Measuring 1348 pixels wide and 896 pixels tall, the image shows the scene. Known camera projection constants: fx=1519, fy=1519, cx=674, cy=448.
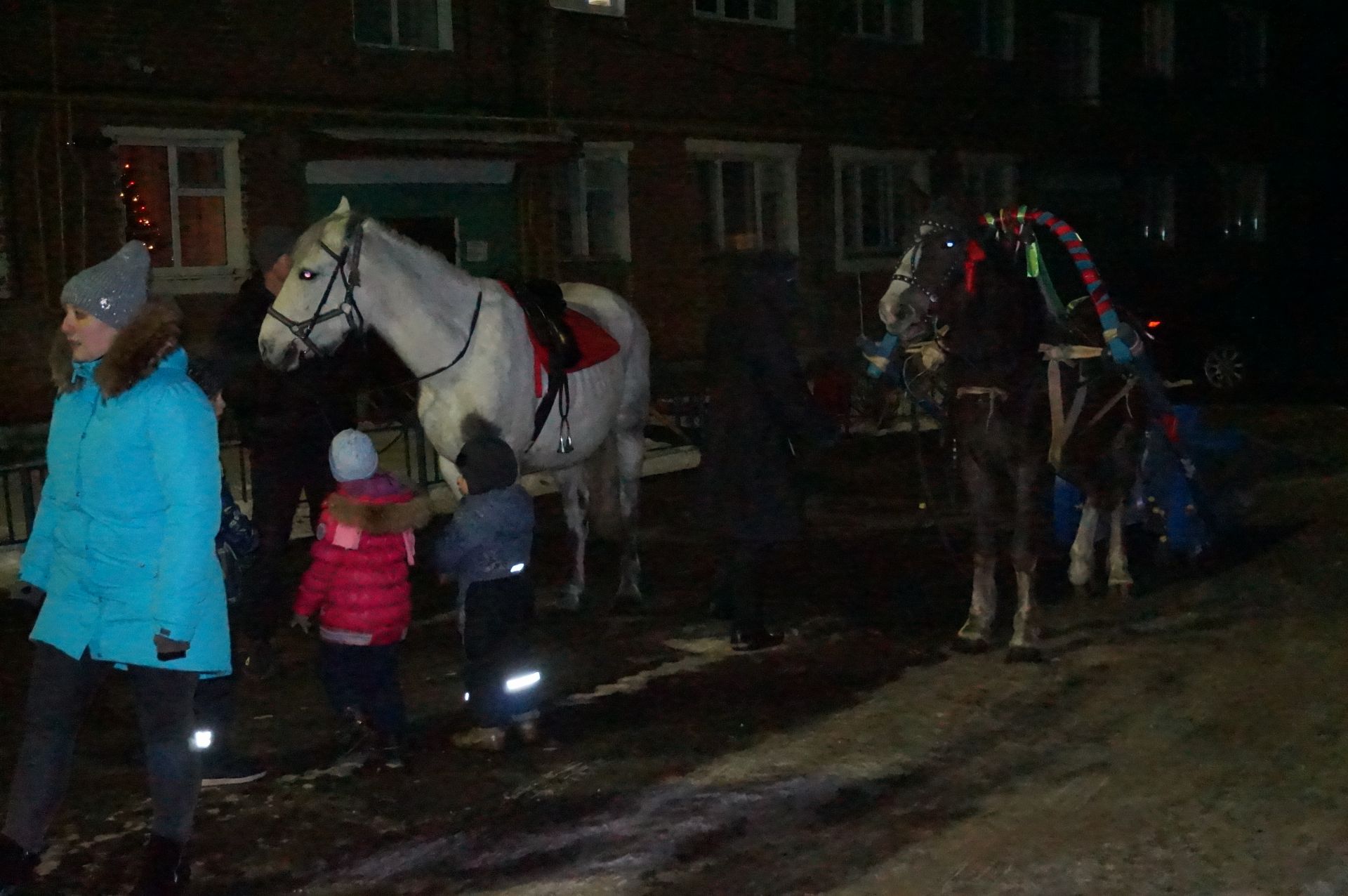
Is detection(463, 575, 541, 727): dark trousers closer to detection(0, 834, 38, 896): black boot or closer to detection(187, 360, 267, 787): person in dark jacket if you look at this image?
detection(187, 360, 267, 787): person in dark jacket

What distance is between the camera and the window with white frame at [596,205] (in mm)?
20594

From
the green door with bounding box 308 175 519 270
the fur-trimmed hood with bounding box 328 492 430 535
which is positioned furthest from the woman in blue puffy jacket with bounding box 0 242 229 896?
the green door with bounding box 308 175 519 270

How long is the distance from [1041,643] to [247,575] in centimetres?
397

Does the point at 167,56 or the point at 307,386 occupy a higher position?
the point at 167,56

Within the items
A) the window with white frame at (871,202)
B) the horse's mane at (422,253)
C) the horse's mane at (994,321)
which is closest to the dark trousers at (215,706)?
the horse's mane at (422,253)

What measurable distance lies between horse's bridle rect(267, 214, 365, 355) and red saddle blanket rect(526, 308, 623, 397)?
0.99 m

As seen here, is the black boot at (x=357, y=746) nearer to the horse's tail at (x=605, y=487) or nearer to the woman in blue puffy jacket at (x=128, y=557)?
the woman in blue puffy jacket at (x=128, y=557)

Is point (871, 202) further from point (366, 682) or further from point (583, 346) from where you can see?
point (366, 682)

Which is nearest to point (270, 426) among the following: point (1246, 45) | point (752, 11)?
point (752, 11)

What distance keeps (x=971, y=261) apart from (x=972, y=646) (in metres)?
1.96

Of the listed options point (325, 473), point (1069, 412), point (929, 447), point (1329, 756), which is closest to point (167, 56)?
point (929, 447)

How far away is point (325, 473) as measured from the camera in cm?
750

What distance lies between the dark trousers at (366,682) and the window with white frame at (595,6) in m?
15.5

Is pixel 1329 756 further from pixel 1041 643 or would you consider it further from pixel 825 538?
pixel 825 538
